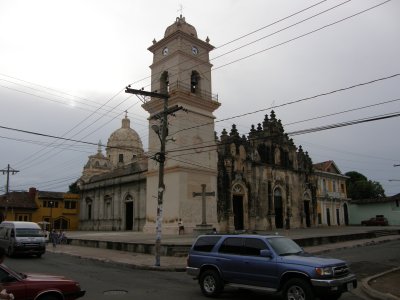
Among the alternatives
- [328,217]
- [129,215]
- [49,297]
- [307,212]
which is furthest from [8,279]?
[328,217]

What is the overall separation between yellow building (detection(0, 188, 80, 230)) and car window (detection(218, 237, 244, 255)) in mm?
52838

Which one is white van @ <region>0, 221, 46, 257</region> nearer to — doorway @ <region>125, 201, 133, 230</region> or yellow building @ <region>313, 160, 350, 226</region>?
doorway @ <region>125, 201, 133, 230</region>

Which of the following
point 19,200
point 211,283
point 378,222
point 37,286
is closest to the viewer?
point 37,286

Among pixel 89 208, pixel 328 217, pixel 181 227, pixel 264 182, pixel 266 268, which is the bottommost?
pixel 266 268

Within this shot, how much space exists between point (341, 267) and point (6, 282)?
23.5ft

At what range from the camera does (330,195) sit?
6147cm

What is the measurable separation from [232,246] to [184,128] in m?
26.8

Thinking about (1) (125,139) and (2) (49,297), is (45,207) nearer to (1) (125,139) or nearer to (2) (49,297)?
(1) (125,139)

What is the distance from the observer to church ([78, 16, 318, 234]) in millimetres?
37125

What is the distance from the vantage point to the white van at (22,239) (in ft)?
70.9

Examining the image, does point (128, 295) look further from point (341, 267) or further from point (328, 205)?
point (328, 205)

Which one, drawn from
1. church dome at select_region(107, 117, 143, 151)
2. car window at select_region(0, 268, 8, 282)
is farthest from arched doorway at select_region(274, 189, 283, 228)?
car window at select_region(0, 268, 8, 282)

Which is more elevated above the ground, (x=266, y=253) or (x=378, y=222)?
(x=378, y=222)

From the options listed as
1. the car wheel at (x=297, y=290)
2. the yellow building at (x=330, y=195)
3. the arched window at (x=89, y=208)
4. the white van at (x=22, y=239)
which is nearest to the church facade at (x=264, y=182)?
the yellow building at (x=330, y=195)
